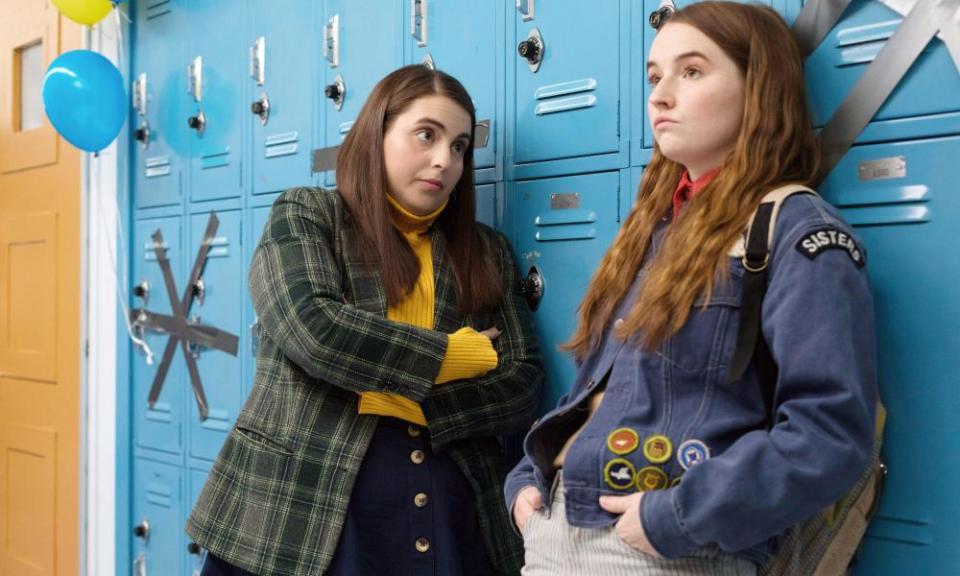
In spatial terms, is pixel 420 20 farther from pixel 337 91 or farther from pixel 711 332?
pixel 711 332

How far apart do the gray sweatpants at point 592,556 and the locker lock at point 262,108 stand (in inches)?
79.9

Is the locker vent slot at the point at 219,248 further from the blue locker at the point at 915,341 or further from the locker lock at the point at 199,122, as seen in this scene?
the blue locker at the point at 915,341

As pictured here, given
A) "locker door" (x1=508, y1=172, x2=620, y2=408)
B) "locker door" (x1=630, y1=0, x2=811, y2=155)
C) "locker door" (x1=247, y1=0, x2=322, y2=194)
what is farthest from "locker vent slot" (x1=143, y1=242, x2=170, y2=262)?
"locker door" (x1=630, y1=0, x2=811, y2=155)

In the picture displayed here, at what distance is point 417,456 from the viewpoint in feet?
6.98

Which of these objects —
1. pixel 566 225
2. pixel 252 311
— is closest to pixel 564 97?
pixel 566 225

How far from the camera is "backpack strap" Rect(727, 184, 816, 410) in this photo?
55.5 inches

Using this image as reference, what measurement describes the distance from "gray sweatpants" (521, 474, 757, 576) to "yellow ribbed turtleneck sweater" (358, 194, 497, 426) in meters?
0.51

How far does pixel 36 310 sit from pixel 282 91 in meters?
1.97

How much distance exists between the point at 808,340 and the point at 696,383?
0.22 meters

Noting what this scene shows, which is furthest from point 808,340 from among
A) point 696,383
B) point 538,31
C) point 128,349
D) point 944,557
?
point 128,349

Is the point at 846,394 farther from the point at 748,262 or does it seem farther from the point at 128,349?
the point at 128,349

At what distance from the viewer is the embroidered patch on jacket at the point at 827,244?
4.45 feet

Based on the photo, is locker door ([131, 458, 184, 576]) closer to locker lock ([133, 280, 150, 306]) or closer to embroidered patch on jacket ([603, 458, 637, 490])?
locker lock ([133, 280, 150, 306])

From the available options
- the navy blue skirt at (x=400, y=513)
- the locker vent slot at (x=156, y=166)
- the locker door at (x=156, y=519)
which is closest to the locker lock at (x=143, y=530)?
the locker door at (x=156, y=519)
